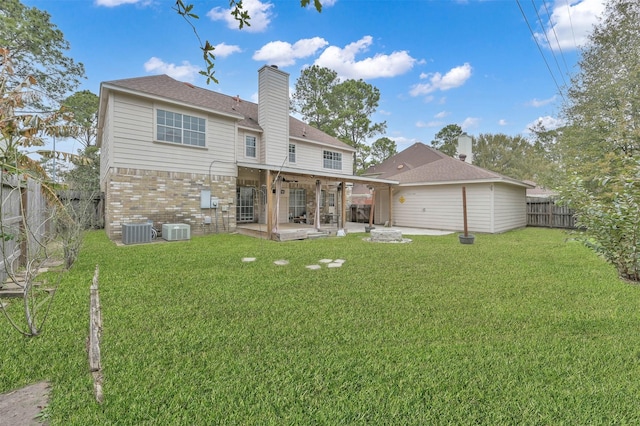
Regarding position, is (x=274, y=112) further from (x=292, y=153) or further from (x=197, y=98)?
(x=197, y=98)

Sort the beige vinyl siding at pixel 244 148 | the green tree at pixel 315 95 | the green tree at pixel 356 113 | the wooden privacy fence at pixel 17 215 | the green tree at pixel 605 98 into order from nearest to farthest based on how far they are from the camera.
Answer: the wooden privacy fence at pixel 17 215
the green tree at pixel 605 98
the beige vinyl siding at pixel 244 148
the green tree at pixel 356 113
the green tree at pixel 315 95

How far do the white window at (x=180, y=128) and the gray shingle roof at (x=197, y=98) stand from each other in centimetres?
59

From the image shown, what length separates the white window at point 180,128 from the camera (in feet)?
35.4

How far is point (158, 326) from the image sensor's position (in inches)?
133

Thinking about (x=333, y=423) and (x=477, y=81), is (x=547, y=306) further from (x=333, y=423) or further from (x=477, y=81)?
(x=477, y=81)

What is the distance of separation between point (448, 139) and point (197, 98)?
120ft

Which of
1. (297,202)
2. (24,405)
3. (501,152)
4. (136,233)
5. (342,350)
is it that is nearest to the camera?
(24,405)

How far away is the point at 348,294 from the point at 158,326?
2666mm

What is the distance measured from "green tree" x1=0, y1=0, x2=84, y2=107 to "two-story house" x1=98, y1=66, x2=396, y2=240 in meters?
Result: 5.31

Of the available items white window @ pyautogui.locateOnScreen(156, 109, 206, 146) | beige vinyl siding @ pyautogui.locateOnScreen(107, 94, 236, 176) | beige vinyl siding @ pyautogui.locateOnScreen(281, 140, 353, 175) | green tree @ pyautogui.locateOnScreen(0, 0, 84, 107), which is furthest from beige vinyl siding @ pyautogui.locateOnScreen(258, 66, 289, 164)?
green tree @ pyautogui.locateOnScreen(0, 0, 84, 107)

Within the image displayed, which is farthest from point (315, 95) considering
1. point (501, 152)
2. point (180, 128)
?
point (501, 152)

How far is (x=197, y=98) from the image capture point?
12.2 meters

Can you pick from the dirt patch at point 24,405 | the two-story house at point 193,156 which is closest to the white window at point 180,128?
the two-story house at point 193,156

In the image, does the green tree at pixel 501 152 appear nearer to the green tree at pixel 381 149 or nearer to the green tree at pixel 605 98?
the green tree at pixel 381 149
